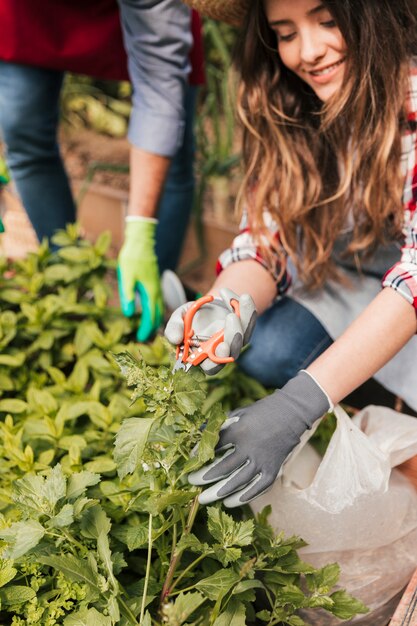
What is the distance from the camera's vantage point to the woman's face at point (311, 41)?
1256 mm

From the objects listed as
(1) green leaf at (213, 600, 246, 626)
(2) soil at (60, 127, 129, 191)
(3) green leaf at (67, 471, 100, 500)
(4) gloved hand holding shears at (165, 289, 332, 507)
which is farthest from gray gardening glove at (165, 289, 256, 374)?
(2) soil at (60, 127, 129, 191)

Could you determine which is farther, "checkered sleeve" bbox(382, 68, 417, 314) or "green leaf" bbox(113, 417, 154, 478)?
"checkered sleeve" bbox(382, 68, 417, 314)

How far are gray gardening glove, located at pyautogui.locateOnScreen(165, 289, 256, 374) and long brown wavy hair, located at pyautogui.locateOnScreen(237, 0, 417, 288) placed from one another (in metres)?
0.42

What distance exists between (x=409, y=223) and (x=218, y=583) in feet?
2.53

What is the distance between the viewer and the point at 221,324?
109 centimetres

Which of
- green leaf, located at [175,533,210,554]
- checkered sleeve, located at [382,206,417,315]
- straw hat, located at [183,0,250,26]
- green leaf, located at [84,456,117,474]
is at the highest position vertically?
straw hat, located at [183,0,250,26]

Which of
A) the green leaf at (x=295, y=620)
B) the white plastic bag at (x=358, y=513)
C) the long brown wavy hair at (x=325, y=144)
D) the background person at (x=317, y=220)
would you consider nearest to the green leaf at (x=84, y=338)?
the background person at (x=317, y=220)

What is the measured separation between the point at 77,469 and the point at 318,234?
73 centimetres

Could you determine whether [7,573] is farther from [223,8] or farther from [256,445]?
[223,8]

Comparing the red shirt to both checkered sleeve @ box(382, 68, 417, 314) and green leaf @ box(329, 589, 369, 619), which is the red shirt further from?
green leaf @ box(329, 589, 369, 619)

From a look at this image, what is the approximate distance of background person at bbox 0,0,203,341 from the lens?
1.60m

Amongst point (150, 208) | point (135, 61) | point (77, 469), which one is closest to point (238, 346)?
point (77, 469)

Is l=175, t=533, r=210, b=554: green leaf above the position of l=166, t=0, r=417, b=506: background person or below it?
below

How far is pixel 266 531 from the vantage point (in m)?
1.03
